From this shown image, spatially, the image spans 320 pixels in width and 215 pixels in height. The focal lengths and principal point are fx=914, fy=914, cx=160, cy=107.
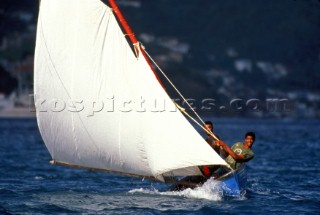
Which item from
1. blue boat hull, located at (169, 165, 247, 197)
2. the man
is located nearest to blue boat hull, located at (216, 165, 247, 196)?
blue boat hull, located at (169, 165, 247, 197)

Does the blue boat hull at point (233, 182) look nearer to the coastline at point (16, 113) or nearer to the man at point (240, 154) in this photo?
the man at point (240, 154)

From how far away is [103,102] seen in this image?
28.6 metres

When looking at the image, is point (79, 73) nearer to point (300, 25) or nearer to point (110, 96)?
point (110, 96)

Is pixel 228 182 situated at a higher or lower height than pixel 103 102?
lower

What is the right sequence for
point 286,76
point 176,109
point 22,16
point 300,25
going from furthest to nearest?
1. point 286,76
2. point 300,25
3. point 22,16
4. point 176,109

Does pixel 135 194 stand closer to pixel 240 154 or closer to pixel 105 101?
pixel 105 101

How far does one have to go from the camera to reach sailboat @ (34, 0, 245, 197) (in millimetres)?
28016

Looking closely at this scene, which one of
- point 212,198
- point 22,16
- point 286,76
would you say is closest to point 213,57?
point 286,76

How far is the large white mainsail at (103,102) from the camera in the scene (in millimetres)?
28031

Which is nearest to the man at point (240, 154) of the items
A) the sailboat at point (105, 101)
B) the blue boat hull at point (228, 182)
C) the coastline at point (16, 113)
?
the blue boat hull at point (228, 182)

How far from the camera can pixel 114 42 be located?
28172mm

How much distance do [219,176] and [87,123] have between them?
4.49m

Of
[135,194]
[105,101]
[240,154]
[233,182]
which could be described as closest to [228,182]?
[233,182]

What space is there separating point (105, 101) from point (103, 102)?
9 centimetres
